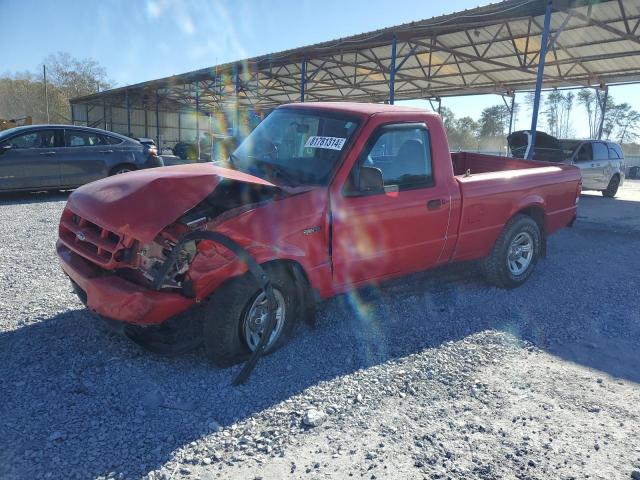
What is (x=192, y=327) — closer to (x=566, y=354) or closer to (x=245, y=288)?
(x=245, y=288)

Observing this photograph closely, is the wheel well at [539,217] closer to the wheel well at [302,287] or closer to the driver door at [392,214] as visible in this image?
the driver door at [392,214]

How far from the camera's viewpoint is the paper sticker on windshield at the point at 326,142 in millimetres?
3965

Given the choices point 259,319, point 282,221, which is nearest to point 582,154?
point 282,221

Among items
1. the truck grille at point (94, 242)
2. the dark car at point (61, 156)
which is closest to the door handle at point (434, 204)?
the truck grille at point (94, 242)

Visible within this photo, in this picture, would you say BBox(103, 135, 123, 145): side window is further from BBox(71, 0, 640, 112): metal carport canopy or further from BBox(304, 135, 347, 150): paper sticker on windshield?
BBox(304, 135, 347, 150): paper sticker on windshield

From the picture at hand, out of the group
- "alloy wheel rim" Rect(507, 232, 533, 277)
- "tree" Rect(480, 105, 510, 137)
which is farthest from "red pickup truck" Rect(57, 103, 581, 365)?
"tree" Rect(480, 105, 510, 137)

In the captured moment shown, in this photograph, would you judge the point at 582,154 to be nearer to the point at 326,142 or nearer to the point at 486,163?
the point at 486,163

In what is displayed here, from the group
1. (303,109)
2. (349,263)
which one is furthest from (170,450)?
(303,109)

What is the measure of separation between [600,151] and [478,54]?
15.6ft

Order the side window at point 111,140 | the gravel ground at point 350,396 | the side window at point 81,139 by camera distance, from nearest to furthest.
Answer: the gravel ground at point 350,396 → the side window at point 81,139 → the side window at point 111,140

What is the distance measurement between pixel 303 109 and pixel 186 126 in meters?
44.4

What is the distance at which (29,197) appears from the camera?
10.5 meters

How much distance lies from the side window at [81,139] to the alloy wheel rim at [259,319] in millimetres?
8473

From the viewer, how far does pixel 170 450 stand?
257cm
